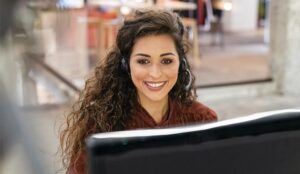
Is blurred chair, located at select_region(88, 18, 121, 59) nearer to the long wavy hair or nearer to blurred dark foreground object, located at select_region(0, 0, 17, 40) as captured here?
the long wavy hair

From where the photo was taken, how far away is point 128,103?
1351 mm

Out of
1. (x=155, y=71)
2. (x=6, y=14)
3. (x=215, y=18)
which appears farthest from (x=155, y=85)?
(x=215, y=18)

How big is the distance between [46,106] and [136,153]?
3582mm

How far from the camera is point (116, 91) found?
137 cm

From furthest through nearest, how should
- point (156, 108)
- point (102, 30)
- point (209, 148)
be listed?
point (102, 30)
point (156, 108)
point (209, 148)

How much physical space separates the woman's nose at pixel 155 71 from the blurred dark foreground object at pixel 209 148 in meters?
0.52

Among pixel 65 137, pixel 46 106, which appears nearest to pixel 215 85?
pixel 46 106

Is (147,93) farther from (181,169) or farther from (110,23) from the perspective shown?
(110,23)

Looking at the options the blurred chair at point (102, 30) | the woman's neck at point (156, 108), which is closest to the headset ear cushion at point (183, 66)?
the woman's neck at point (156, 108)

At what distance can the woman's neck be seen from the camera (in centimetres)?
134

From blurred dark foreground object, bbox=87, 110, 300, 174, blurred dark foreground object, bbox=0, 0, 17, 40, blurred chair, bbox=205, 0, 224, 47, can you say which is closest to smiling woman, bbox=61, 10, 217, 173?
blurred dark foreground object, bbox=0, 0, 17, 40

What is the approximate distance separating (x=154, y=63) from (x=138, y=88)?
0.10m

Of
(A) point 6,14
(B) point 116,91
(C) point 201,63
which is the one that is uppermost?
(A) point 6,14

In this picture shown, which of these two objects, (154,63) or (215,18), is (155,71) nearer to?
(154,63)
